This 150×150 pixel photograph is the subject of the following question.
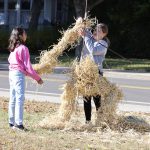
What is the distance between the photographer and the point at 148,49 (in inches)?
1257

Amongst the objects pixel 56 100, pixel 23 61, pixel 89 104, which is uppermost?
pixel 23 61

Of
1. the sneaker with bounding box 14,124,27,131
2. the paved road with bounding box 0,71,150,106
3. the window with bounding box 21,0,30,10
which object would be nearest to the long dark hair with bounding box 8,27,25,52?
the sneaker with bounding box 14,124,27,131

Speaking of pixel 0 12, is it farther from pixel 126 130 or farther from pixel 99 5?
pixel 126 130

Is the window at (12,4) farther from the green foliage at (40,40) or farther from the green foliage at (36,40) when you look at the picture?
the green foliage at (40,40)

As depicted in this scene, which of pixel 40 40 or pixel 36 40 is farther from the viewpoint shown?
pixel 40 40

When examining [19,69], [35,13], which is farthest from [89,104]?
[35,13]

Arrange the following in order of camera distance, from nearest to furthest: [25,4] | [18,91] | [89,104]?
[18,91] < [89,104] < [25,4]

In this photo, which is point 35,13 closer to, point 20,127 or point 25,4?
point 25,4

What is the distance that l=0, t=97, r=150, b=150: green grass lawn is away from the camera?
24.5 ft

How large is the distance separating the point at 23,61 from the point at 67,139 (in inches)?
56.5

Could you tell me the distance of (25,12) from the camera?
134ft

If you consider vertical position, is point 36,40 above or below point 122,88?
above

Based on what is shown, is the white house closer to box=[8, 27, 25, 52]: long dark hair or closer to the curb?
the curb

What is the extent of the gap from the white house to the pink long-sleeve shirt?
99.6 ft
